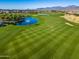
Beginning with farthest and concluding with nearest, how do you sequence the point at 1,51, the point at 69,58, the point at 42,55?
1. the point at 1,51
2. the point at 42,55
3. the point at 69,58

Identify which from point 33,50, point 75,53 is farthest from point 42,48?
point 75,53

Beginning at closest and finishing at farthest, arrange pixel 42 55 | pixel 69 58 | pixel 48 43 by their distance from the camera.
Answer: pixel 69 58
pixel 42 55
pixel 48 43

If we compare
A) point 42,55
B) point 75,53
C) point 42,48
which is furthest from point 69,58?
point 42,48

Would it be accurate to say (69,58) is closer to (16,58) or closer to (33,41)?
(16,58)

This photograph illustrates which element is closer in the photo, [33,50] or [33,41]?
[33,50]

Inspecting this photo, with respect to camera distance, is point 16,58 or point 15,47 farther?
point 15,47

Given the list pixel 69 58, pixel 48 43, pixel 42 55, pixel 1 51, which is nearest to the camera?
pixel 69 58

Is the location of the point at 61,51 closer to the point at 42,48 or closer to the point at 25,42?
the point at 42,48

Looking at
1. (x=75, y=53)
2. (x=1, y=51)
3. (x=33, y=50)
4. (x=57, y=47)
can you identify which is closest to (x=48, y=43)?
(x=57, y=47)
